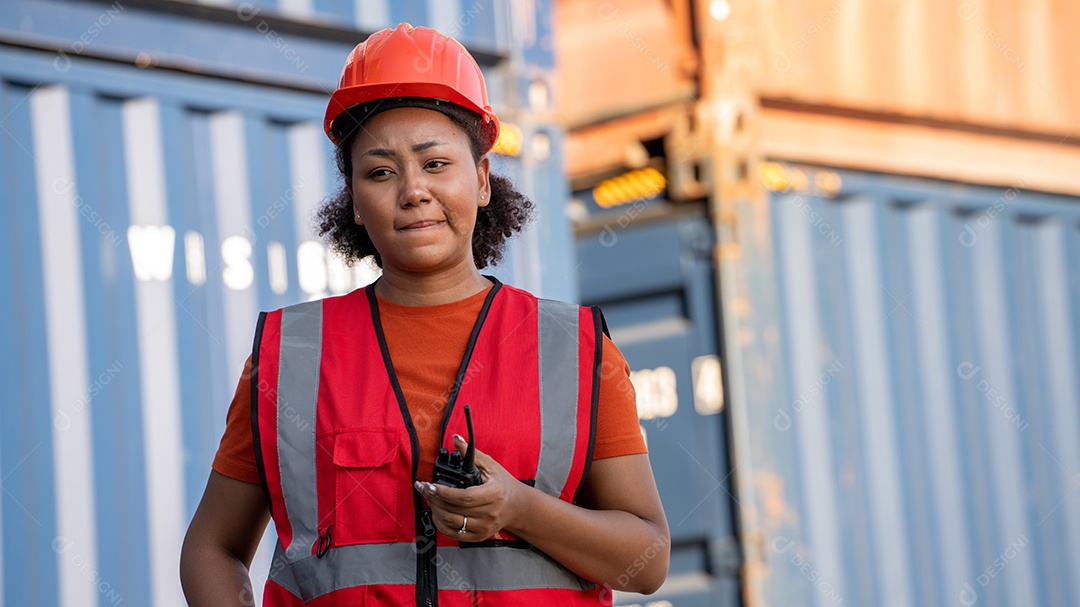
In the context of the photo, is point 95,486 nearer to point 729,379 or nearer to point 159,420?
point 159,420

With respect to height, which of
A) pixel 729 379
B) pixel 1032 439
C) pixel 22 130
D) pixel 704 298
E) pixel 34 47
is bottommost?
pixel 1032 439

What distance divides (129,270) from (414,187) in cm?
212

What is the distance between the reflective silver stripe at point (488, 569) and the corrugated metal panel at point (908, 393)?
12.0ft

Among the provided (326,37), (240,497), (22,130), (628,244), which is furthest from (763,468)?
(240,497)

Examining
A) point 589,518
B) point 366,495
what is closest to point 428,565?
point 366,495

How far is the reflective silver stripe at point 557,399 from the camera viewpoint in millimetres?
1777

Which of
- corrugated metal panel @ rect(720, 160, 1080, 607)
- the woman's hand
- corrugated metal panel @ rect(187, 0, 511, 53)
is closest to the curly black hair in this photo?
the woman's hand

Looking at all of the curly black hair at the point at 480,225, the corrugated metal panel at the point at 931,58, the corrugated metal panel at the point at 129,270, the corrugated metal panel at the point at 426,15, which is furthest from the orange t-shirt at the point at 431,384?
the corrugated metal panel at the point at 931,58

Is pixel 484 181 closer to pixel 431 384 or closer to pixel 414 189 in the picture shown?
pixel 414 189

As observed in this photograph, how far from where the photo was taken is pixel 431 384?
1.82m

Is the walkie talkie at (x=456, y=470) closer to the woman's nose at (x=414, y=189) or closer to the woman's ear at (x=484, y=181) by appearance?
the woman's nose at (x=414, y=189)

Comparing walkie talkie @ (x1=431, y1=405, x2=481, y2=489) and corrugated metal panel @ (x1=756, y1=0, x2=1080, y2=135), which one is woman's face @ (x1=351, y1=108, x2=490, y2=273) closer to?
walkie talkie @ (x1=431, y1=405, x2=481, y2=489)

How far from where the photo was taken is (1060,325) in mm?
6141

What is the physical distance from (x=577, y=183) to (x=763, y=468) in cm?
166
